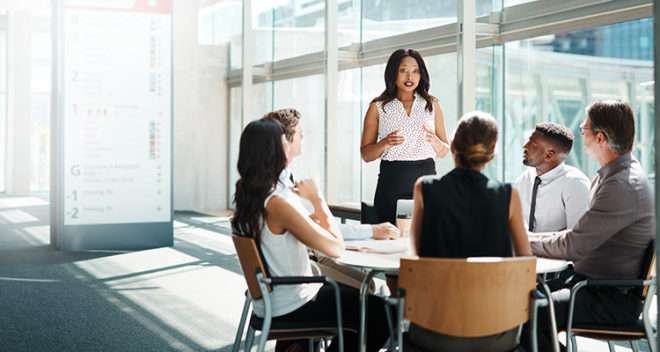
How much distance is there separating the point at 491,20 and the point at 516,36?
0.27 meters

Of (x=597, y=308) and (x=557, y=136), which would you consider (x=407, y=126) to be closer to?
(x=557, y=136)

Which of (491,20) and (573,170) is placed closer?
(573,170)

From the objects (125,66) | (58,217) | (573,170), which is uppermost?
(125,66)

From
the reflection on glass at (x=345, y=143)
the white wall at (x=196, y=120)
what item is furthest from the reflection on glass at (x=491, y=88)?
the white wall at (x=196, y=120)

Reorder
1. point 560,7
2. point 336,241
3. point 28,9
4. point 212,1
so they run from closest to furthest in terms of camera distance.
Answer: point 336,241 → point 560,7 → point 212,1 → point 28,9

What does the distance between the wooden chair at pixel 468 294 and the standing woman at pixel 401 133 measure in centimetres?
189

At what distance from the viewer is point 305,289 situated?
3.34 meters

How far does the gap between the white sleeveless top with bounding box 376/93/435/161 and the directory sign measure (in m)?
4.92

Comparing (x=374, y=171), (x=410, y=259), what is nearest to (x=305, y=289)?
(x=410, y=259)

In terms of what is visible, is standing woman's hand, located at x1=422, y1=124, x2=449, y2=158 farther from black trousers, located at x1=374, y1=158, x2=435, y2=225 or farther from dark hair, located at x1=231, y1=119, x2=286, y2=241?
dark hair, located at x1=231, y1=119, x2=286, y2=241

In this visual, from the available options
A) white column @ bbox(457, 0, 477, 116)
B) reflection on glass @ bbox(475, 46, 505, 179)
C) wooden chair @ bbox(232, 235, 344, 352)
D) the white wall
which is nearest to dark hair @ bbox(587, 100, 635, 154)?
wooden chair @ bbox(232, 235, 344, 352)

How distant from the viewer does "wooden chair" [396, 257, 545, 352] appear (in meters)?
2.68

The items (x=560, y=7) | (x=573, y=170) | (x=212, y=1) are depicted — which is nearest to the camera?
(x=573, y=170)

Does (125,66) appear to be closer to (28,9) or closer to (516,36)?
(516,36)
